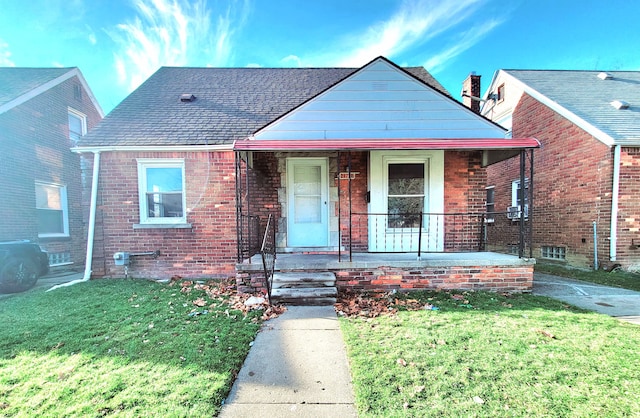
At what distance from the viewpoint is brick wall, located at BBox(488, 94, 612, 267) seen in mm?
6930

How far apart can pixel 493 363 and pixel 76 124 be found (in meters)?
14.1

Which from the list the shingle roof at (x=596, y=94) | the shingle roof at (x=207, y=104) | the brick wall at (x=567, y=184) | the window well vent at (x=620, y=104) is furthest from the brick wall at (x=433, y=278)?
the window well vent at (x=620, y=104)

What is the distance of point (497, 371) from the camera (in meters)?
2.43

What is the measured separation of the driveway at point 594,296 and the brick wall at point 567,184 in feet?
6.88

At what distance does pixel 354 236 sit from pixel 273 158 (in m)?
2.63

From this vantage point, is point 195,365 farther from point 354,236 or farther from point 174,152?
point 174,152

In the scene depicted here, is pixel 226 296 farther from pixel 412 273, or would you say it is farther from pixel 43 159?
pixel 43 159

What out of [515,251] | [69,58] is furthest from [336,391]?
[69,58]

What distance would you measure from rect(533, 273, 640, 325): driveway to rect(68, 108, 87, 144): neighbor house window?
14662 mm

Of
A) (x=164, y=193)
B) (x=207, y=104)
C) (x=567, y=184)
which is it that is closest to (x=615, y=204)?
(x=567, y=184)

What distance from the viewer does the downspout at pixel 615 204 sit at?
669 cm

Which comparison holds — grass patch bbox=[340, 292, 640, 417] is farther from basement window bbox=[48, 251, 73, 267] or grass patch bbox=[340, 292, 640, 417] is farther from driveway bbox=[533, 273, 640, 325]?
basement window bbox=[48, 251, 73, 267]

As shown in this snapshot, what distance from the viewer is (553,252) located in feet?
27.3

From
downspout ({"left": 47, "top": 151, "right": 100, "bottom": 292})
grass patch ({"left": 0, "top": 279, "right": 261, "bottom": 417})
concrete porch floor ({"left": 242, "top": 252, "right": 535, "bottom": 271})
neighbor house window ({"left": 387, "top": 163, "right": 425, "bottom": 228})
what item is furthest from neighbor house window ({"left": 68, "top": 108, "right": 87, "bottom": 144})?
neighbor house window ({"left": 387, "top": 163, "right": 425, "bottom": 228})
